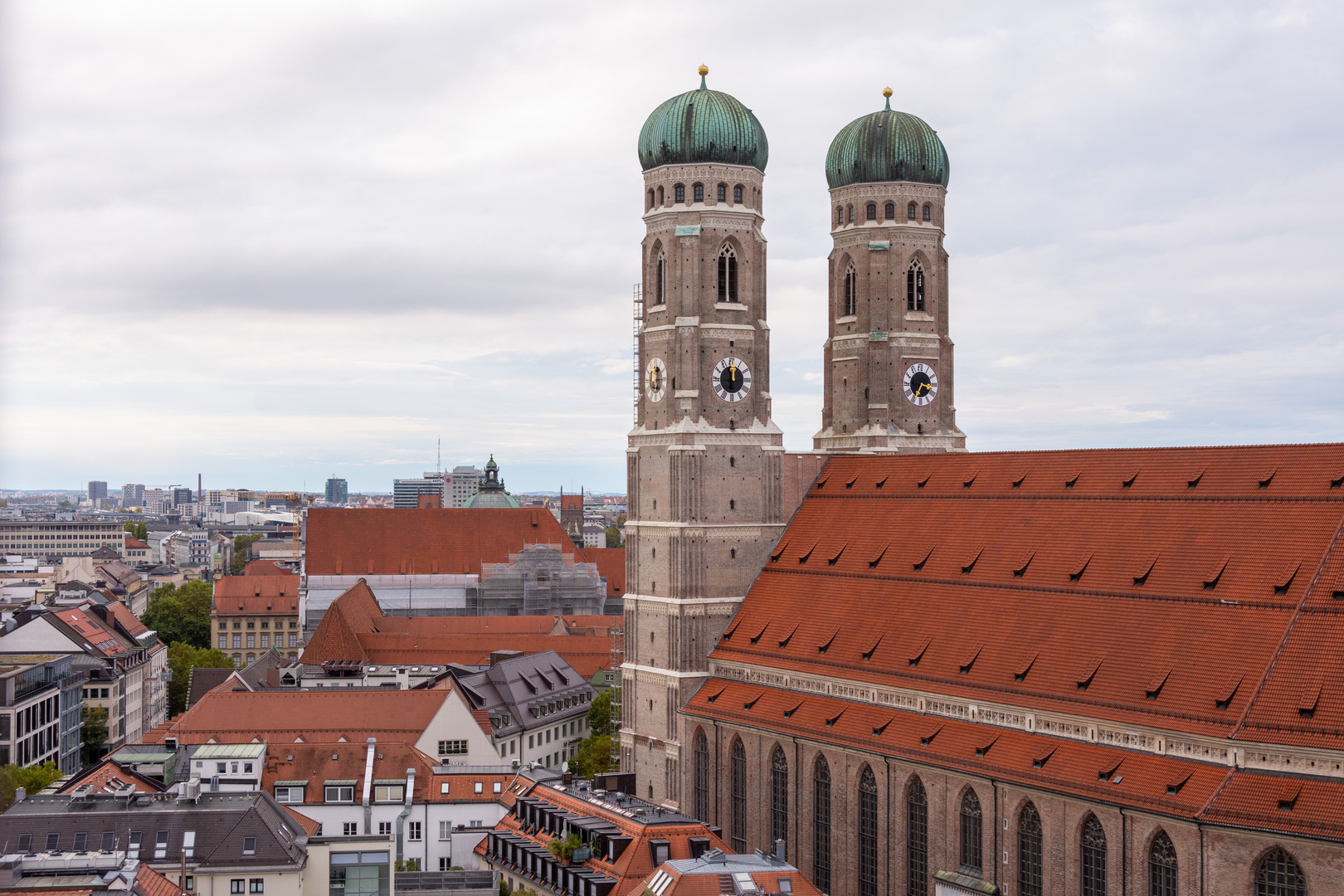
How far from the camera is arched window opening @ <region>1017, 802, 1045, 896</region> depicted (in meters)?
62.8

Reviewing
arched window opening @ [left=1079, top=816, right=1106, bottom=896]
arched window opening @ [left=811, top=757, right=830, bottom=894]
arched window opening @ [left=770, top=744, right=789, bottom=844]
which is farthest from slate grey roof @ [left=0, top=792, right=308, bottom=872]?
arched window opening @ [left=1079, top=816, right=1106, bottom=896]

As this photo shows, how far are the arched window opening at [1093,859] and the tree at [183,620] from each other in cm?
14040

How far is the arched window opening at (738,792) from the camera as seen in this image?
8038 cm

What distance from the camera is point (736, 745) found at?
81.4 meters

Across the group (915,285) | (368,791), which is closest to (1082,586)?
(915,285)

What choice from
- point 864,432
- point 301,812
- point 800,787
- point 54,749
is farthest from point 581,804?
point 54,749

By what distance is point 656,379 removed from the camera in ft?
295

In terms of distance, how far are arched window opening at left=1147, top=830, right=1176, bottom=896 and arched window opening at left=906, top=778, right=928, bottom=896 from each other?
1227cm

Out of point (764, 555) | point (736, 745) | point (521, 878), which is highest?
point (764, 555)

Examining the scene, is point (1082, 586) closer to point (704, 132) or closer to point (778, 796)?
point (778, 796)

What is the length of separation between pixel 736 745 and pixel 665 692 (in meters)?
7.44

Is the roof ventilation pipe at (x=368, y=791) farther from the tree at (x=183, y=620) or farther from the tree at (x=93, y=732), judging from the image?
the tree at (x=183, y=620)

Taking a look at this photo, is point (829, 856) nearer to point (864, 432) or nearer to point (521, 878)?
point (521, 878)

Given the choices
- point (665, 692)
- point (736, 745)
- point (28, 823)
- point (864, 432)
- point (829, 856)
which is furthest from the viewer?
point (864, 432)
